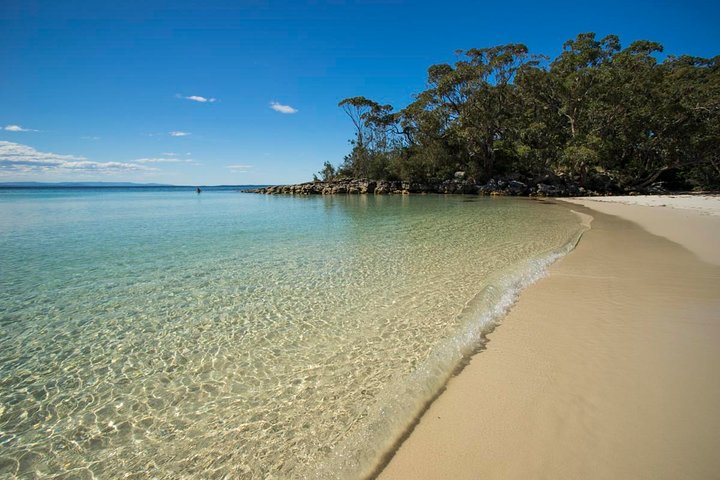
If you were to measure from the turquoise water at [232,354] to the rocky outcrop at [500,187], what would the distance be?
31960 millimetres

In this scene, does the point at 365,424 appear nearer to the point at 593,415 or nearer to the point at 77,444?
the point at 593,415

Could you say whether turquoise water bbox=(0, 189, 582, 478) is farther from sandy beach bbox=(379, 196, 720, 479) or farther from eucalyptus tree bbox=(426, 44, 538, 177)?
eucalyptus tree bbox=(426, 44, 538, 177)

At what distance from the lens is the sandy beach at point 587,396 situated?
2.41m

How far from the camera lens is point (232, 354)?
4.43 m

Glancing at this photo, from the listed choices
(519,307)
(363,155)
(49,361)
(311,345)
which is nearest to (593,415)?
(519,307)

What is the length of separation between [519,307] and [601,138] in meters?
35.9

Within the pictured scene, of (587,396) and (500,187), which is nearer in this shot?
(587,396)

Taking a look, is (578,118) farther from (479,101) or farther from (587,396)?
(587,396)

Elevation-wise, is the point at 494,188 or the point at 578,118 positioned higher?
the point at 578,118

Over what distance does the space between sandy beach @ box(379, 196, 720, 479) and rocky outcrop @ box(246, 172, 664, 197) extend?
34960mm

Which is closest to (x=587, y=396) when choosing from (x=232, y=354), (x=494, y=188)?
(x=232, y=354)

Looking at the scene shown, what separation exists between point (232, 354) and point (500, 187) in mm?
40185

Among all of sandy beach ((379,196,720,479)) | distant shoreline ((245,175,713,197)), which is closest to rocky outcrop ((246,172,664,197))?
distant shoreline ((245,175,713,197))

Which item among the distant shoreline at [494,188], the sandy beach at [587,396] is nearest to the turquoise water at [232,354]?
the sandy beach at [587,396]
